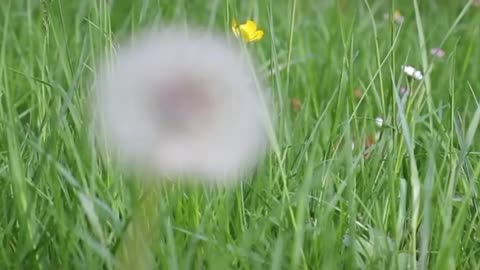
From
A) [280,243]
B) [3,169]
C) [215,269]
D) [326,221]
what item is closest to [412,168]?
[326,221]

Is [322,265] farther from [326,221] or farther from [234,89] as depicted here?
[234,89]

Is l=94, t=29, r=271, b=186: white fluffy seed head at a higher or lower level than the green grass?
higher

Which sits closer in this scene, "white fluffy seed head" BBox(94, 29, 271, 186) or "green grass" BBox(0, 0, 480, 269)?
"white fluffy seed head" BBox(94, 29, 271, 186)

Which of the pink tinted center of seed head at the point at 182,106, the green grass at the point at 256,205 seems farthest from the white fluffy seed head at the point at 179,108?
the green grass at the point at 256,205

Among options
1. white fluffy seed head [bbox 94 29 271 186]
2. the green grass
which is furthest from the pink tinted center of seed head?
the green grass

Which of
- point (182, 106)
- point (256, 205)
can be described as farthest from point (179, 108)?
point (256, 205)

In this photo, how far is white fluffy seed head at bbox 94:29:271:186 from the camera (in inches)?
25.3

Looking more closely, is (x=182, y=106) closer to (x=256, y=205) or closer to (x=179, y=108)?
(x=179, y=108)

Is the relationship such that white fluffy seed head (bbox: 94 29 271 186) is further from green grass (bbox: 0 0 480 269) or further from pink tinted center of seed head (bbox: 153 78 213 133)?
green grass (bbox: 0 0 480 269)

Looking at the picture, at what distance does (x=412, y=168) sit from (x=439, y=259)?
0.55ft

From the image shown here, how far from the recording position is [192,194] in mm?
1197

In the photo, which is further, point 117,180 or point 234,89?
point 117,180

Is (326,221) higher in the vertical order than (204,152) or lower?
lower

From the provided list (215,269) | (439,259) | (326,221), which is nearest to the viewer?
(215,269)
